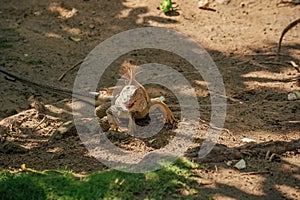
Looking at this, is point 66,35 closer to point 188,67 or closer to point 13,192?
point 188,67

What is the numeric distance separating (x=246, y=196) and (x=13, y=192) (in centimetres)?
174

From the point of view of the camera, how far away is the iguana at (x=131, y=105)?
5105 mm

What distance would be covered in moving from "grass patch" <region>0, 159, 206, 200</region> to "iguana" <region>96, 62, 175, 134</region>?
3.17 feet

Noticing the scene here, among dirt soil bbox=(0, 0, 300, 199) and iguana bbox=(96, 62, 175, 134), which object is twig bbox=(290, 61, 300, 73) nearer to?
dirt soil bbox=(0, 0, 300, 199)

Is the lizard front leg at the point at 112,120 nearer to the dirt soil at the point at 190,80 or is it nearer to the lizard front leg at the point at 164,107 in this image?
the dirt soil at the point at 190,80

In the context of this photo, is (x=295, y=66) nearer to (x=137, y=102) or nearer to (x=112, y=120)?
(x=137, y=102)

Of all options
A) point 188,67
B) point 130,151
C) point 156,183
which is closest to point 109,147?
point 130,151

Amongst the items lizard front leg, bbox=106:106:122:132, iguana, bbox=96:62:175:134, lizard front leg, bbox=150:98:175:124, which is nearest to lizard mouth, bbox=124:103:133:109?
iguana, bbox=96:62:175:134

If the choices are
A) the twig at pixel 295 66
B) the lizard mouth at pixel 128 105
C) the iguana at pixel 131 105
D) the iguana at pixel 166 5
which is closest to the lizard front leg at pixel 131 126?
the iguana at pixel 131 105

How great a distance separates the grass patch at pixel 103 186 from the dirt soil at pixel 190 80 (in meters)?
0.22

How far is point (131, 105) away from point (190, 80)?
169 centimetres

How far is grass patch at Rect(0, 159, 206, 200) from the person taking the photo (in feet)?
13.3

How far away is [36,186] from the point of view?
13.6ft

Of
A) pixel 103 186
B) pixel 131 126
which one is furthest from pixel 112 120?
pixel 103 186
